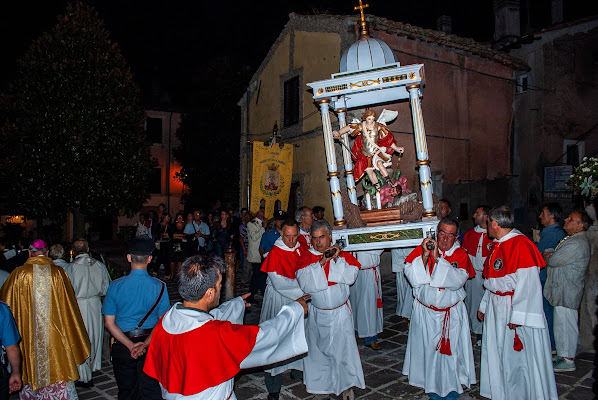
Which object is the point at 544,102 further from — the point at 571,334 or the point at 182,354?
the point at 182,354

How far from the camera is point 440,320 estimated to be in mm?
4863

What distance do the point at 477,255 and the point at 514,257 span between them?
9.48ft

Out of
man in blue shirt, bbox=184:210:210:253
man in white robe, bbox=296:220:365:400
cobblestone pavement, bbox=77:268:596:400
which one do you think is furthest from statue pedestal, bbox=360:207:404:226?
man in blue shirt, bbox=184:210:210:253

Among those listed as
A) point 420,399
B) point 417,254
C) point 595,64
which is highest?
point 595,64

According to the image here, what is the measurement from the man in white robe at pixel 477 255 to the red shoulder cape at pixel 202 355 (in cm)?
540

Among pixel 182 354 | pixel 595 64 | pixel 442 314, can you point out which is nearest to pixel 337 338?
pixel 442 314

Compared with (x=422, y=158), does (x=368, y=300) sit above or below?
below

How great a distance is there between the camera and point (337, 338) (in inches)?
195

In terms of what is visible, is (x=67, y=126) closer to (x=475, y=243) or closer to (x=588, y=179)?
(x=475, y=243)

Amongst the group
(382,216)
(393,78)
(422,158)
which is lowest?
(382,216)

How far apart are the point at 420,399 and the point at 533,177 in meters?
13.8

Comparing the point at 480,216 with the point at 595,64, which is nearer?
the point at 480,216

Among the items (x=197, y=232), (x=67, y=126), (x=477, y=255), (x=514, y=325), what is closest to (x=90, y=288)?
(x=514, y=325)

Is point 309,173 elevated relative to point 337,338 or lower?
elevated
